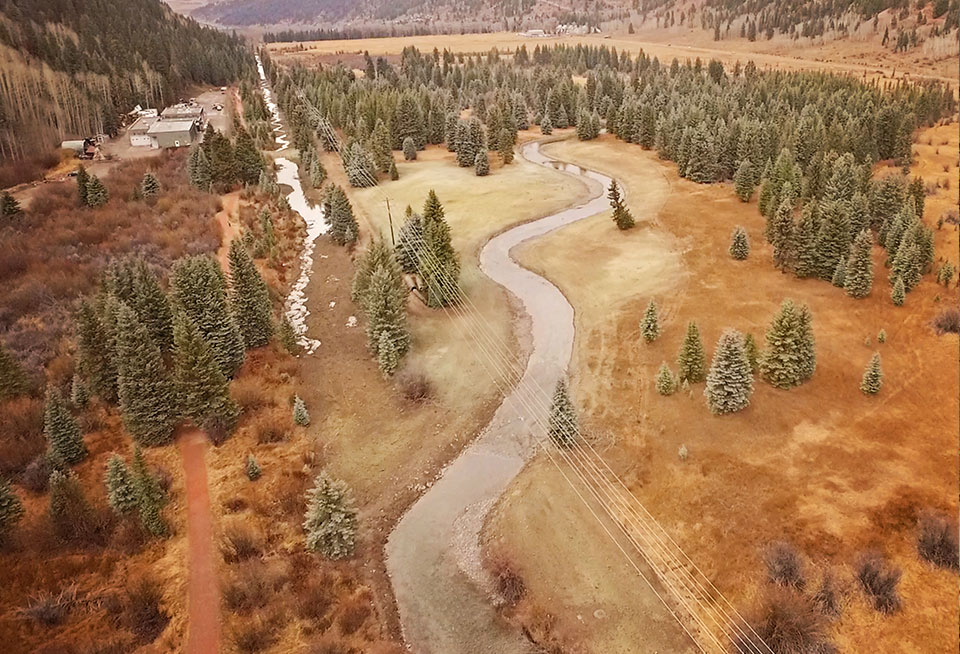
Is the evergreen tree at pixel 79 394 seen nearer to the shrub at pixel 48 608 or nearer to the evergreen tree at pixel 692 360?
the shrub at pixel 48 608

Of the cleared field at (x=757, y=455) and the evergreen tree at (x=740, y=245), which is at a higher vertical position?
the evergreen tree at (x=740, y=245)

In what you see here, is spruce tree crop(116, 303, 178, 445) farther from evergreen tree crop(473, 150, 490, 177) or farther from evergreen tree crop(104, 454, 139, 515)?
evergreen tree crop(473, 150, 490, 177)

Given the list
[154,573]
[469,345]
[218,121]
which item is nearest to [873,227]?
[469,345]

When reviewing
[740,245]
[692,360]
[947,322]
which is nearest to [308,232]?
[740,245]

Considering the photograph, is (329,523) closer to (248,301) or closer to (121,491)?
(121,491)

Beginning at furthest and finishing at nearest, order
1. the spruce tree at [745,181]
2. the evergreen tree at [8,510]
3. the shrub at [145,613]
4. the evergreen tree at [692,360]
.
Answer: the spruce tree at [745,181] → the evergreen tree at [692,360] → the evergreen tree at [8,510] → the shrub at [145,613]

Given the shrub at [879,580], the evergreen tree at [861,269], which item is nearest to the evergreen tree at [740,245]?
the evergreen tree at [861,269]

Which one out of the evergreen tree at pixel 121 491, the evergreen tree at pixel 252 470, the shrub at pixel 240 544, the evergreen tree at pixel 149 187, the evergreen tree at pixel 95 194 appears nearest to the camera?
the shrub at pixel 240 544

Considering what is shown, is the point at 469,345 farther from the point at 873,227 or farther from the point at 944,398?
the point at 873,227
